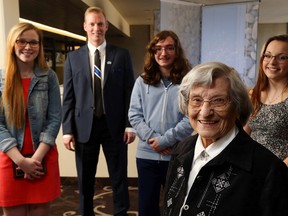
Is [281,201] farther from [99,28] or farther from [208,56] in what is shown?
[208,56]

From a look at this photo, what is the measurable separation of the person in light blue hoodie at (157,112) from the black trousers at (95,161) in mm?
379

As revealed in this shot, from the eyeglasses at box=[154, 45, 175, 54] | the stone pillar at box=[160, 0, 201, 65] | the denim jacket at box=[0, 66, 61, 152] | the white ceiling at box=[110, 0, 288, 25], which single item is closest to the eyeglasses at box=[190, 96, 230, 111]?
the eyeglasses at box=[154, 45, 175, 54]

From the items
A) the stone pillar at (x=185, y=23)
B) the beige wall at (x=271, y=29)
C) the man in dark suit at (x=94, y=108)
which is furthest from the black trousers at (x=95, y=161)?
the beige wall at (x=271, y=29)

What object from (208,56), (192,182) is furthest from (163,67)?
(208,56)

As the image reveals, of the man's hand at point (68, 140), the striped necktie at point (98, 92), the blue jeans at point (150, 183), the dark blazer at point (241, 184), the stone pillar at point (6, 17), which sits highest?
the stone pillar at point (6, 17)

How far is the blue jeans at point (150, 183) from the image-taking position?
1993 mm

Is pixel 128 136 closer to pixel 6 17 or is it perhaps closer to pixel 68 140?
pixel 68 140

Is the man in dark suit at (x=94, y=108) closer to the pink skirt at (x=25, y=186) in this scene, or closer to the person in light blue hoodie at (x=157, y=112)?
the person in light blue hoodie at (x=157, y=112)

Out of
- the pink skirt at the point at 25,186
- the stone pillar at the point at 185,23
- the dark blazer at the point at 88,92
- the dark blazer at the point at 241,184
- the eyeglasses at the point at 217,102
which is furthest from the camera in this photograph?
the stone pillar at the point at 185,23

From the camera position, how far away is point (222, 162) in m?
1.03

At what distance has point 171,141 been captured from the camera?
1898mm

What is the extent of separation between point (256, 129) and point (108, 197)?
2.10 meters

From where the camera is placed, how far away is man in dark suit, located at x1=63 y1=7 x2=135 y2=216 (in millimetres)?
2291

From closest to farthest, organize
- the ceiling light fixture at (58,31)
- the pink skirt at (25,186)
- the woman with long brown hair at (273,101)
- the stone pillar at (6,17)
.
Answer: the woman with long brown hair at (273,101), the pink skirt at (25,186), the stone pillar at (6,17), the ceiling light fixture at (58,31)
